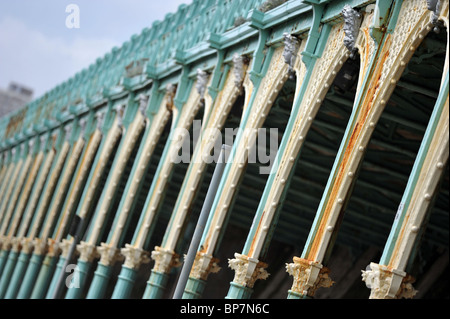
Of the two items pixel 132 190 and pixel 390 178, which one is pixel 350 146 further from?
pixel 390 178

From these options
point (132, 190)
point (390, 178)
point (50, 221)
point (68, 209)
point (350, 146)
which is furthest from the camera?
point (50, 221)

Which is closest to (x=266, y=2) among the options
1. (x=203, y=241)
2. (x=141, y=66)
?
(x=203, y=241)

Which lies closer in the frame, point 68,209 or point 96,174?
point 96,174

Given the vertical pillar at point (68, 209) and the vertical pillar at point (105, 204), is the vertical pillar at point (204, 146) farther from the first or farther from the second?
the vertical pillar at point (68, 209)

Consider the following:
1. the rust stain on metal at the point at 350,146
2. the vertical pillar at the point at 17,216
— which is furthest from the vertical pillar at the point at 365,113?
the vertical pillar at the point at 17,216

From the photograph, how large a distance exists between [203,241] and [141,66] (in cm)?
1224

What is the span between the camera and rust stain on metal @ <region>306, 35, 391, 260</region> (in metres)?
16.9

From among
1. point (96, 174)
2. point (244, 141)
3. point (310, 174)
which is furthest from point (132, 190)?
point (244, 141)

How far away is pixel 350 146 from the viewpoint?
16953mm

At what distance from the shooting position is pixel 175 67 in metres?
30.2

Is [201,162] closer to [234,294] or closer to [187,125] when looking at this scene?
[187,125]

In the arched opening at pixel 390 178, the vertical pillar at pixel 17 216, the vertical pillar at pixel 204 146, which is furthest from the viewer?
the vertical pillar at pixel 17 216

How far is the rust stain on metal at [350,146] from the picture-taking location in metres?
16.9

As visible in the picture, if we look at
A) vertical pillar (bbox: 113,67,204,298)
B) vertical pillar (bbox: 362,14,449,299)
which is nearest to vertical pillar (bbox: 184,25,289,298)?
vertical pillar (bbox: 113,67,204,298)
